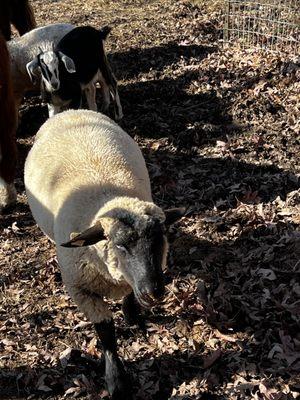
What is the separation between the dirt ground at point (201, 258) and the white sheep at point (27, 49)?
514 mm

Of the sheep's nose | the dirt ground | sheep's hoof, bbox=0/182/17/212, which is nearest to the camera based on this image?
the sheep's nose

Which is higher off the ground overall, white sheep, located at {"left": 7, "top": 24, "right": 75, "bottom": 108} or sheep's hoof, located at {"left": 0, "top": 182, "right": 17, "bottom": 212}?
white sheep, located at {"left": 7, "top": 24, "right": 75, "bottom": 108}

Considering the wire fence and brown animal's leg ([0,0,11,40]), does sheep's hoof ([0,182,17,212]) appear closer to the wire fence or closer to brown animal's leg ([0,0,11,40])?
brown animal's leg ([0,0,11,40])

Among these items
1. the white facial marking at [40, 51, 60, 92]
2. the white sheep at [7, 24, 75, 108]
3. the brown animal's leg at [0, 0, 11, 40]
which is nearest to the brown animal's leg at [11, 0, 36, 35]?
the brown animal's leg at [0, 0, 11, 40]

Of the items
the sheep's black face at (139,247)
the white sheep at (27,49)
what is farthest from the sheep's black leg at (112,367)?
the white sheep at (27,49)

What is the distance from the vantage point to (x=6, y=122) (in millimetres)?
6191

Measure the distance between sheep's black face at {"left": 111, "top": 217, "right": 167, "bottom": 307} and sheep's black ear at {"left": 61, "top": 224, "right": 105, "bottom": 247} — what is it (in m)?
0.09

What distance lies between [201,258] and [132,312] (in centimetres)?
100

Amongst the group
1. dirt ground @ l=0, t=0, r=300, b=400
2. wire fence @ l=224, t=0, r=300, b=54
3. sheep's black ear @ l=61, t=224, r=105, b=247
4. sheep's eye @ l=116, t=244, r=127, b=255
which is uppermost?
sheep's black ear @ l=61, t=224, r=105, b=247

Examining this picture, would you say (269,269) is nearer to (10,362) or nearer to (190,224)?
(190,224)

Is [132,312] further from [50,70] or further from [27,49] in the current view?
[27,49]

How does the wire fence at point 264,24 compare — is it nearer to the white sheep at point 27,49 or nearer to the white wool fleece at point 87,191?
the white sheep at point 27,49

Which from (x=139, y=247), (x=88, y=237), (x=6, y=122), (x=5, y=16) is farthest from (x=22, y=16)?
(x=139, y=247)

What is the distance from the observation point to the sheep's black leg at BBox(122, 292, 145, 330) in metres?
4.57
